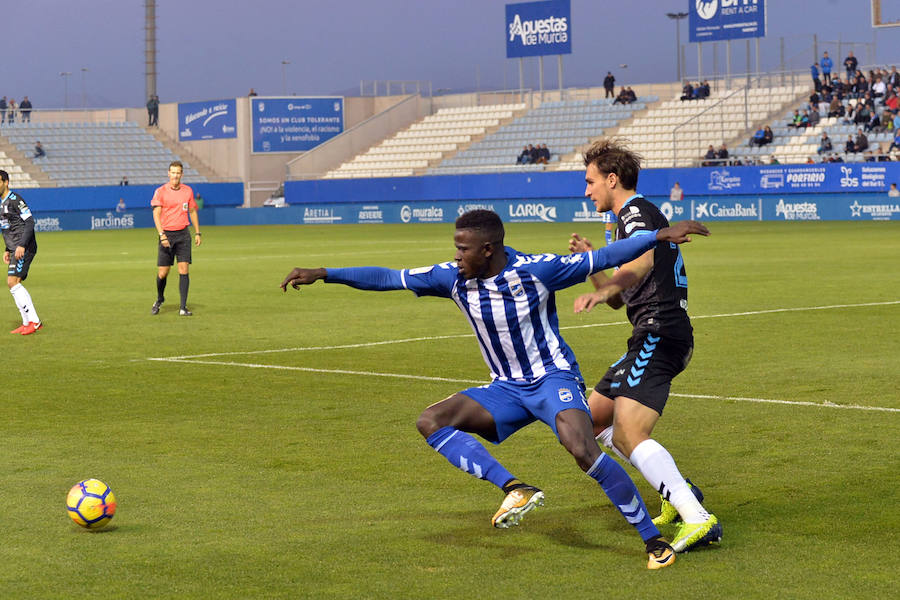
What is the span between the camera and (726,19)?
60.4 meters

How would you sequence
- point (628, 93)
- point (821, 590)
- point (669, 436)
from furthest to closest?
point (628, 93), point (669, 436), point (821, 590)

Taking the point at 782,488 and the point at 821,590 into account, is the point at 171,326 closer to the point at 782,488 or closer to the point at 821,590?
the point at 782,488

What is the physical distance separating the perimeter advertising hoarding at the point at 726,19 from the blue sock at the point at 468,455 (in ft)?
183

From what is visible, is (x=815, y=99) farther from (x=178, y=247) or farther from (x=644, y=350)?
(x=644, y=350)

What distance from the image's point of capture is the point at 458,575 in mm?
6051

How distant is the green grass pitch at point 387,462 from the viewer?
6062 millimetres

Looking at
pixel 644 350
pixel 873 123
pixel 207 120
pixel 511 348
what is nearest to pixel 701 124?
pixel 873 123

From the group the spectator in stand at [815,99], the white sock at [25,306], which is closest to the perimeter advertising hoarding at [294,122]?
the spectator in stand at [815,99]

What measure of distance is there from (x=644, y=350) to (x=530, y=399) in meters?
0.69

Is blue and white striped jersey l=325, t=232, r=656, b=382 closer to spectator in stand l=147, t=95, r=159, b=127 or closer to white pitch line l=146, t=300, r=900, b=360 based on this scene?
white pitch line l=146, t=300, r=900, b=360

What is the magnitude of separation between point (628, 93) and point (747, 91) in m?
7.94

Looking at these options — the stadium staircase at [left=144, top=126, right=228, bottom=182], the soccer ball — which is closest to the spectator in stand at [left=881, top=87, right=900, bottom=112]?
the stadium staircase at [left=144, top=126, right=228, bottom=182]

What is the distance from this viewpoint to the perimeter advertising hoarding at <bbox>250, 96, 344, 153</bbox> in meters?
75.1

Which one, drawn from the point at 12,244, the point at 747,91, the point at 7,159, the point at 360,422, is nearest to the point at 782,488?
the point at 360,422
